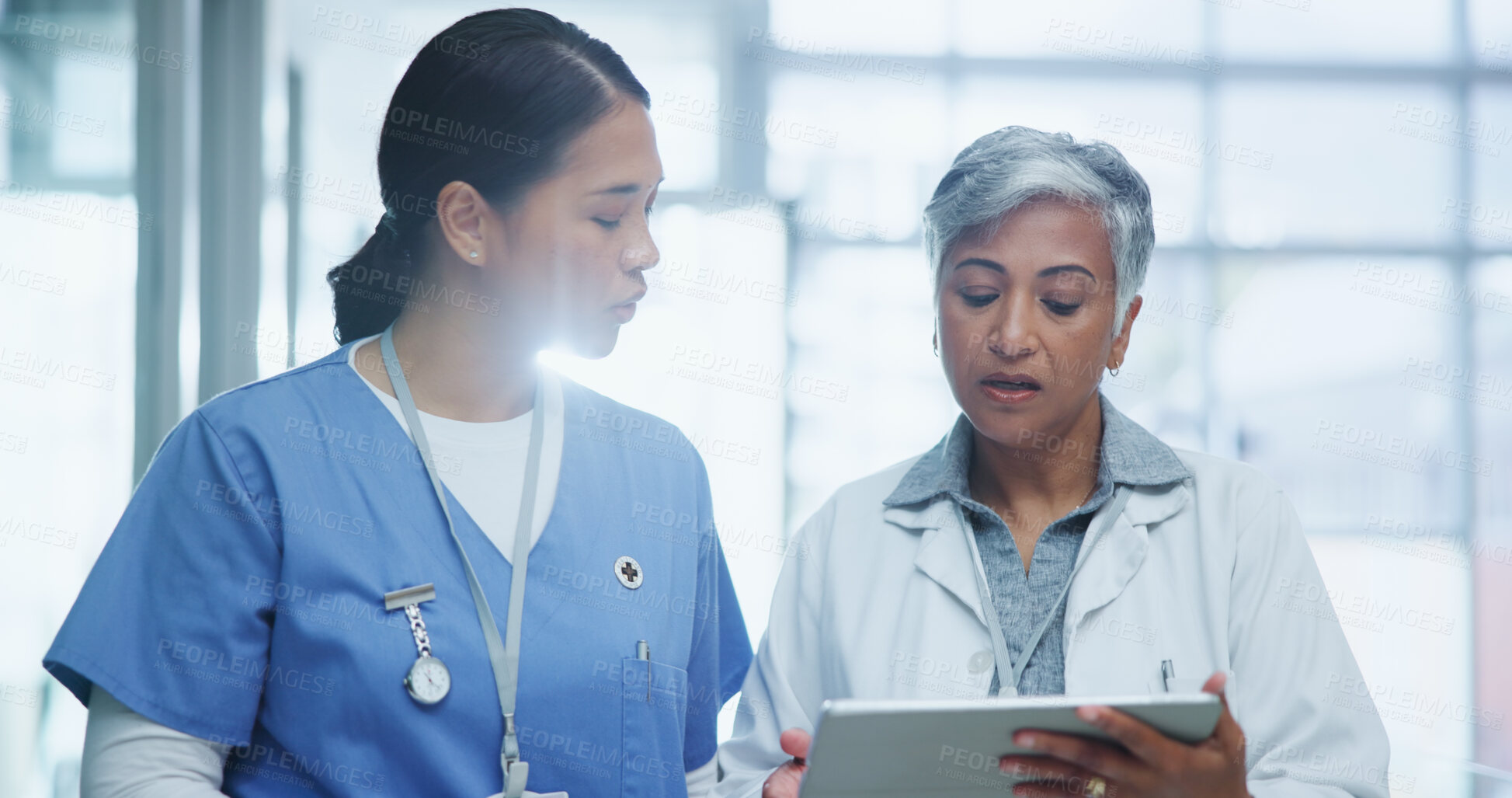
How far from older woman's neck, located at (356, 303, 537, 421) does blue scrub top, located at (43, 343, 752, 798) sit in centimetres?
5

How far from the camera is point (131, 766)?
0.98m

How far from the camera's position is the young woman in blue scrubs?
1.02 metres

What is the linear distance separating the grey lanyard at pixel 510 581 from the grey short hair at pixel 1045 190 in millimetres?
551

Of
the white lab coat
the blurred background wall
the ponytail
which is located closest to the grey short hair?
the white lab coat

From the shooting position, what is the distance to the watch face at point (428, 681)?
40.4 inches

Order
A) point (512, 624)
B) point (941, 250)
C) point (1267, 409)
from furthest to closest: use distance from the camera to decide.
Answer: point (1267, 409) < point (941, 250) < point (512, 624)

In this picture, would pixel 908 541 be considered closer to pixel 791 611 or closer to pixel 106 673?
pixel 791 611

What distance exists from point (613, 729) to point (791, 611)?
0.30m

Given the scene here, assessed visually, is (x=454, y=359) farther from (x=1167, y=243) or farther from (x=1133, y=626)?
(x=1167, y=243)

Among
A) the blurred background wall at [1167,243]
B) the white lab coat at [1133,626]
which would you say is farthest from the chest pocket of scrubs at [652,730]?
the blurred background wall at [1167,243]

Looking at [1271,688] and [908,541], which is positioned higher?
[908,541]

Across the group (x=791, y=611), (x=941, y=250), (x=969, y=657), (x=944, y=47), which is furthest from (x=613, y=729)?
(x=944, y=47)

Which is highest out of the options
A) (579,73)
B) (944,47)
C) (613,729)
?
(944,47)

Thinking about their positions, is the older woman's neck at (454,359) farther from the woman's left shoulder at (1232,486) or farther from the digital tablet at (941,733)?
the woman's left shoulder at (1232,486)
